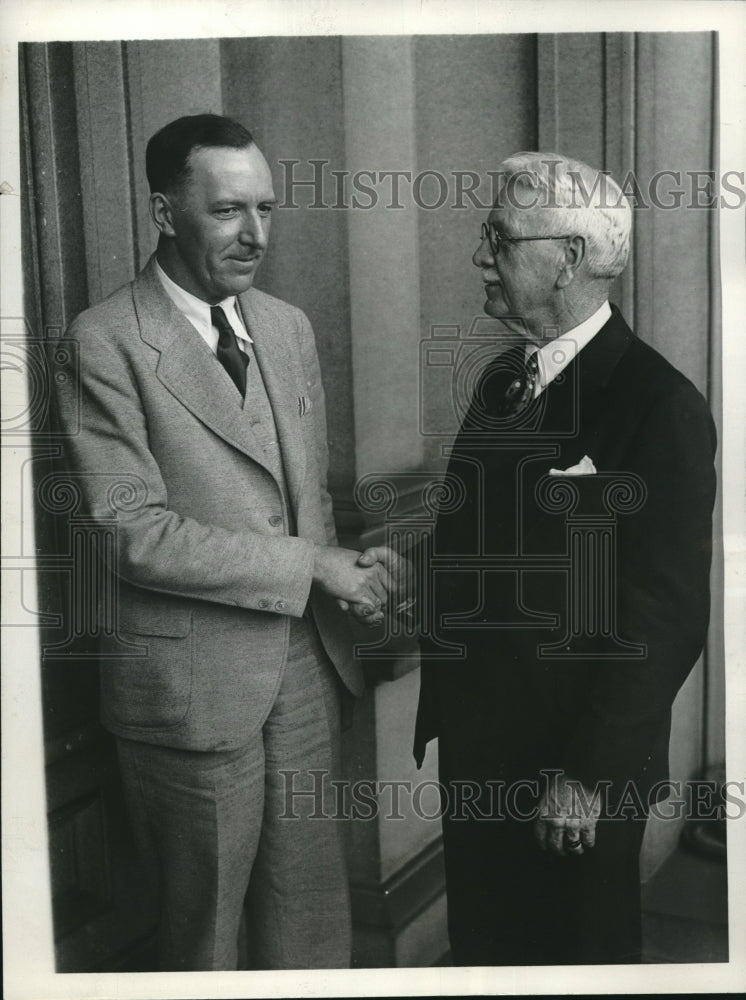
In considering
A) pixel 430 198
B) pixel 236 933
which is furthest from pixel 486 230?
pixel 236 933

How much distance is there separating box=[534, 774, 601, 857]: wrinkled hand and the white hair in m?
1.10

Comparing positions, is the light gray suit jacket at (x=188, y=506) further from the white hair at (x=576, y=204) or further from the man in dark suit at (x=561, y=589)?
the white hair at (x=576, y=204)

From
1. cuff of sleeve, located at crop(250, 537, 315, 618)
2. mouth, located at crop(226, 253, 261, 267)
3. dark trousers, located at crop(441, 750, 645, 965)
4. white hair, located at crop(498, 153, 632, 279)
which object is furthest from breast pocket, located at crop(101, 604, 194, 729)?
white hair, located at crop(498, 153, 632, 279)

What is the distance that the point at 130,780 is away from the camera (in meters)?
2.29

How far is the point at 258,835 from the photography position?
231 centimetres

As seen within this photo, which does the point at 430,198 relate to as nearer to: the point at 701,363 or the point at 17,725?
the point at 701,363

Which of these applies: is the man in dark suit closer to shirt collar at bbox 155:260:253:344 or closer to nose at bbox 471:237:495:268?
nose at bbox 471:237:495:268

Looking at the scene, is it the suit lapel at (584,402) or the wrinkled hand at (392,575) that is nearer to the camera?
the suit lapel at (584,402)

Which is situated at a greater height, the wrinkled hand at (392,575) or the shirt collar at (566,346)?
the shirt collar at (566,346)

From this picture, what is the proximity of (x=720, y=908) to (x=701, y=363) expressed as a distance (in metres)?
1.30

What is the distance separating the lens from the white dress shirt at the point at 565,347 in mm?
2191

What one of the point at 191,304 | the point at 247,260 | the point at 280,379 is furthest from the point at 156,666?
the point at 247,260

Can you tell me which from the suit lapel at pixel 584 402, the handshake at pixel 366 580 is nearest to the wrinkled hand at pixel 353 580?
the handshake at pixel 366 580

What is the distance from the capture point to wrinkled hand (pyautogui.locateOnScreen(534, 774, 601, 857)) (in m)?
2.22
